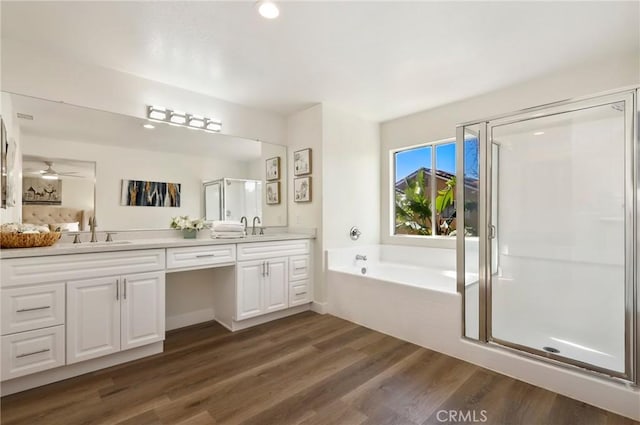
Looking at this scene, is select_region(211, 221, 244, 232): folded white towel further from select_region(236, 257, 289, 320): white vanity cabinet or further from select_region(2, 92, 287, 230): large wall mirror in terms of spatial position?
select_region(236, 257, 289, 320): white vanity cabinet

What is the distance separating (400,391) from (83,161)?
10.2ft

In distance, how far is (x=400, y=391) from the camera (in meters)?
1.94

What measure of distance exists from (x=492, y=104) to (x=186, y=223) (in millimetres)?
3463

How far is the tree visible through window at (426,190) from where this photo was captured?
12.2 ft

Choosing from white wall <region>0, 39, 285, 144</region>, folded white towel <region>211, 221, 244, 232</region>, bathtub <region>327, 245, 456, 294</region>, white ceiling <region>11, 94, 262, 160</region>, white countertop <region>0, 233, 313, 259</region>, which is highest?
white wall <region>0, 39, 285, 144</region>

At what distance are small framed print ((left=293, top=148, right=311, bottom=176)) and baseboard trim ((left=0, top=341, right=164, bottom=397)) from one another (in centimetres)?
229

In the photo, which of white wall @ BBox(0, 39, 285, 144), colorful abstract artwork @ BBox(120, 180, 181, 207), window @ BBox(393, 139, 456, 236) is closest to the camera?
white wall @ BBox(0, 39, 285, 144)

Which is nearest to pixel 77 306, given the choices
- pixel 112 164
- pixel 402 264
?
pixel 112 164

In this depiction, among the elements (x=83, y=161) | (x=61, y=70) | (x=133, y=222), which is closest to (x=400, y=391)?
(x=133, y=222)

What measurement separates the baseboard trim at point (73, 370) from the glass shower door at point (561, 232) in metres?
2.79

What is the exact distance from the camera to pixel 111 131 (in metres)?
2.66

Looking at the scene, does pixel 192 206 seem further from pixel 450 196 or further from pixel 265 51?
pixel 450 196

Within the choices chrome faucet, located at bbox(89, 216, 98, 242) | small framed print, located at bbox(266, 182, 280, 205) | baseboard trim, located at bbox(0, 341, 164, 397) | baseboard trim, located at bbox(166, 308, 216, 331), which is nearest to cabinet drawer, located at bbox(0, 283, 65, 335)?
baseboard trim, located at bbox(0, 341, 164, 397)

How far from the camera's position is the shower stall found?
6.98 ft
